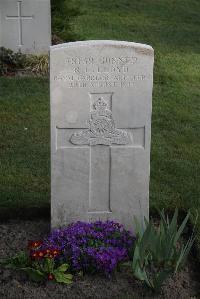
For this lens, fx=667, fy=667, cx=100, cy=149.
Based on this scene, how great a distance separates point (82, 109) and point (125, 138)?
0.42 m

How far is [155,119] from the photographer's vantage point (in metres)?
8.87

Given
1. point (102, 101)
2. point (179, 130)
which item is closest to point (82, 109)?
point (102, 101)

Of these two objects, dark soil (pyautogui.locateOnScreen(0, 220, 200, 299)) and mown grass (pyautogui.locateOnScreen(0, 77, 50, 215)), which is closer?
dark soil (pyautogui.locateOnScreen(0, 220, 200, 299))

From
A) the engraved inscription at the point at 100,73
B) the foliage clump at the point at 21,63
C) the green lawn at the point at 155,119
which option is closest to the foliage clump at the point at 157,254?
the green lawn at the point at 155,119

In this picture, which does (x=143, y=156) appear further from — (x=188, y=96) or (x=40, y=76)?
(x=40, y=76)

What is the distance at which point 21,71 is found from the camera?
10695mm

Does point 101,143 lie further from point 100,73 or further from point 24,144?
point 24,144

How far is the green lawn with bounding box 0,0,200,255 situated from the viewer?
6.59 m

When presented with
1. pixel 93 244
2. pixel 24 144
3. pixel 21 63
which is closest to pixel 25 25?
pixel 21 63

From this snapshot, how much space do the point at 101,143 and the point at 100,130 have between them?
0.13m

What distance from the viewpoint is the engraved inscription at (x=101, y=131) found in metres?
5.06

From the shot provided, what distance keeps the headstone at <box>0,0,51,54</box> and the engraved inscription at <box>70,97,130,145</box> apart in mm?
6096

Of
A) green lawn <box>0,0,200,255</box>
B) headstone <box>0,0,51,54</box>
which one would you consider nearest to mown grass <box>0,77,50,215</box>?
green lawn <box>0,0,200,255</box>

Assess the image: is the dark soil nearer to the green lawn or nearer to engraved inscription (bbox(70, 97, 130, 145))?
the green lawn
